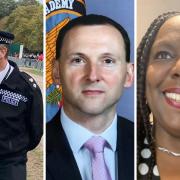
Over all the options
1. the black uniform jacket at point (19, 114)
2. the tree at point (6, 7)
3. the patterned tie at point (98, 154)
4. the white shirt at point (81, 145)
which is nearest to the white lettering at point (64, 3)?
the tree at point (6, 7)

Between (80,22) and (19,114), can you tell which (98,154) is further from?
(80,22)

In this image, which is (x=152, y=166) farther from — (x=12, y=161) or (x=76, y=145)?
(x=12, y=161)

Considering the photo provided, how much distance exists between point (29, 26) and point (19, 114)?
361 mm

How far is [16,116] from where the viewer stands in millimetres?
1332

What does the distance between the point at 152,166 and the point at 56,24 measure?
2.43ft

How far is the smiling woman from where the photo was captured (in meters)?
1.40

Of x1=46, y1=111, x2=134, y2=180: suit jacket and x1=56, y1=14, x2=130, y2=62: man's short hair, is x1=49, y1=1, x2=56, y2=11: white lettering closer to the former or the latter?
x1=56, y1=14, x2=130, y2=62: man's short hair

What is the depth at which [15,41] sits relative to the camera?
1.36 meters

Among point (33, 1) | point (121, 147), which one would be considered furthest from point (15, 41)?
point (121, 147)

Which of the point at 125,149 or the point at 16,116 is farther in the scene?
the point at 125,149

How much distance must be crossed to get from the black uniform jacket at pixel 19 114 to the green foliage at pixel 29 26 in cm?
11

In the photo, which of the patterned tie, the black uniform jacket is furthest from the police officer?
the patterned tie

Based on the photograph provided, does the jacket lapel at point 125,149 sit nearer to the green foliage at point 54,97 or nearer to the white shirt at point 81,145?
the white shirt at point 81,145

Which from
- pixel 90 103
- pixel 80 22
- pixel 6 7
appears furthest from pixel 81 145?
pixel 6 7
